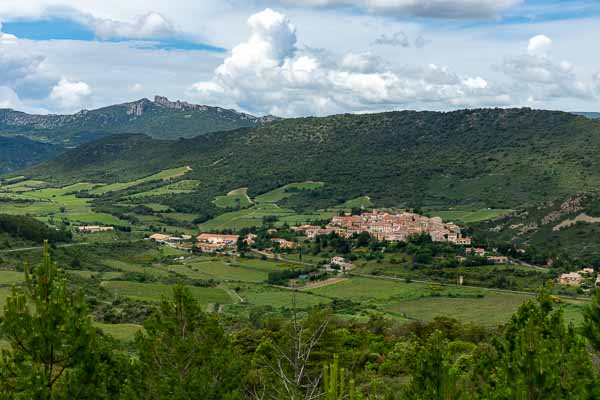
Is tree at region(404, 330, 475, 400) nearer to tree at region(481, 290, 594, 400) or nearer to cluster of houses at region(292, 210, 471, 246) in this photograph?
tree at region(481, 290, 594, 400)

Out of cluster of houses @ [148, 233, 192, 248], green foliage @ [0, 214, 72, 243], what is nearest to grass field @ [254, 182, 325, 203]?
cluster of houses @ [148, 233, 192, 248]

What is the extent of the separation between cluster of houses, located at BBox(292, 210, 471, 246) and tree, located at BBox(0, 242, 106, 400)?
7894 centimetres

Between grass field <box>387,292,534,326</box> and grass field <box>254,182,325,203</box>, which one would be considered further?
grass field <box>254,182,325,203</box>

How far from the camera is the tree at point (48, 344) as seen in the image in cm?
1405

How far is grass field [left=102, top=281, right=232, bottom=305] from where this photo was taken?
62.4m

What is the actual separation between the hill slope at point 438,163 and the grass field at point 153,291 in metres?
81.0

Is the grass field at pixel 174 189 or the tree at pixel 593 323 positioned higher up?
the tree at pixel 593 323

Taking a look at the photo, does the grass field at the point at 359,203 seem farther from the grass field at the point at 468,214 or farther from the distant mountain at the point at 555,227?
the distant mountain at the point at 555,227

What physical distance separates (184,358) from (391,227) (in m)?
85.6

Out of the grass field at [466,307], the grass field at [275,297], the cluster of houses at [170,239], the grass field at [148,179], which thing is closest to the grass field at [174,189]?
the grass field at [148,179]

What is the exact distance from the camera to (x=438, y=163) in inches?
6560

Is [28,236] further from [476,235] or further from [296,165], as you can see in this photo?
[296,165]

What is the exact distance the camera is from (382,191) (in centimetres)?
15225

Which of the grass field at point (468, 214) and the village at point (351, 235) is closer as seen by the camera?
the village at point (351, 235)
